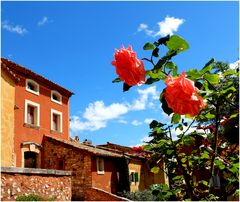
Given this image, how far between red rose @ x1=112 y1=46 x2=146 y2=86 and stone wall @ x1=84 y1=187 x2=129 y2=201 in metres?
19.6

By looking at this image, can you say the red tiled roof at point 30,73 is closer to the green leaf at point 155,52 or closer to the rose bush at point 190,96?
the rose bush at point 190,96

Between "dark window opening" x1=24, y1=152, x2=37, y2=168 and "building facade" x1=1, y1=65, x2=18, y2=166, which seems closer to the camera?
"building facade" x1=1, y1=65, x2=18, y2=166

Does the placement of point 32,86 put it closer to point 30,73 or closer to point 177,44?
point 30,73

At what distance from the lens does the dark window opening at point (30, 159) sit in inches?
821

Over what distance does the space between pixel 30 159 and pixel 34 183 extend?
9.00m

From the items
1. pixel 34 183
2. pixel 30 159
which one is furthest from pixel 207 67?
pixel 30 159

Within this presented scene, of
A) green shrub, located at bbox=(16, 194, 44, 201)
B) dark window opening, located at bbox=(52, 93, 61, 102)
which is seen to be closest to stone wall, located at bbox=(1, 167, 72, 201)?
green shrub, located at bbox=(16, 194, 44, 201)

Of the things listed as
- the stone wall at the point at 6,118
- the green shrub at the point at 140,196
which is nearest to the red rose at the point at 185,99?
the stone wall at the point at 6,118

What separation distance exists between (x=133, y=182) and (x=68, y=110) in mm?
7152

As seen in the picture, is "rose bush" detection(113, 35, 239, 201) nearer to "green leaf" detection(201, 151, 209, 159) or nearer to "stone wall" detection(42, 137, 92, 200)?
"green leaf" detection(201, 151, 209, 159)

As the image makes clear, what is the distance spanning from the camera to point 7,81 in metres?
16.6

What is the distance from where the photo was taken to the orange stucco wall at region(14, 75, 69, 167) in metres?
20.2

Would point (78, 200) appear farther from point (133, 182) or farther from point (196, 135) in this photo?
point (196, 135)

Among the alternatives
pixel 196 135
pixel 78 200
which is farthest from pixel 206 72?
pixel 78 200
